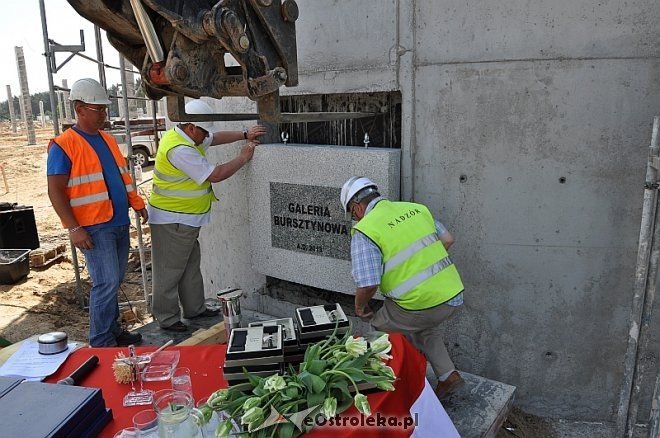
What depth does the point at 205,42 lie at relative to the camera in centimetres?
237

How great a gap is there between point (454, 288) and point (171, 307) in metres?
2.39

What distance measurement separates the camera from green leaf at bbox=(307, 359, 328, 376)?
6.37ft

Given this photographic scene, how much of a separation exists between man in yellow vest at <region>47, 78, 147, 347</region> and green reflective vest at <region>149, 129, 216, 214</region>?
0.24 m

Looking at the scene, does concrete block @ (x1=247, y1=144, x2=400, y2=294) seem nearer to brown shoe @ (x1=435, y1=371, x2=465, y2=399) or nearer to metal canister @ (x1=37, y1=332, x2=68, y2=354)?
→ brown shoe @ (x1=435, y1=371, x2=465, y2=399)

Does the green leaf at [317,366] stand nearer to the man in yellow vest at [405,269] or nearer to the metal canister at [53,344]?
the man in yellow vest at [405,269]

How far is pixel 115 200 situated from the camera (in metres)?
3.73

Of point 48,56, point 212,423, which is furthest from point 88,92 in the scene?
point 212,423

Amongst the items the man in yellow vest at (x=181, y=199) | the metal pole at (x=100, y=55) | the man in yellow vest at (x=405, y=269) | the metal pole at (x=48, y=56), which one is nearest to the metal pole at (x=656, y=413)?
the man in yellow vest at (x=405, y=269)

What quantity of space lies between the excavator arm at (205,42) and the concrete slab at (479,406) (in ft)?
6.91

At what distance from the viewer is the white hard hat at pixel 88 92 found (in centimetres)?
353

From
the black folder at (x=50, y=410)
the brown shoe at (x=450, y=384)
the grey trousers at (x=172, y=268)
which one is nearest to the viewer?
the black folder at (x=50, y=410)

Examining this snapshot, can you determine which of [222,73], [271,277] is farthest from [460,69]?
[271,277]

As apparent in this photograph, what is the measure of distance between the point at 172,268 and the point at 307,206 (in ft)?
3.95

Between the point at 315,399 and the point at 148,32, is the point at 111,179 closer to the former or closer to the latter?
the point at 148,32
